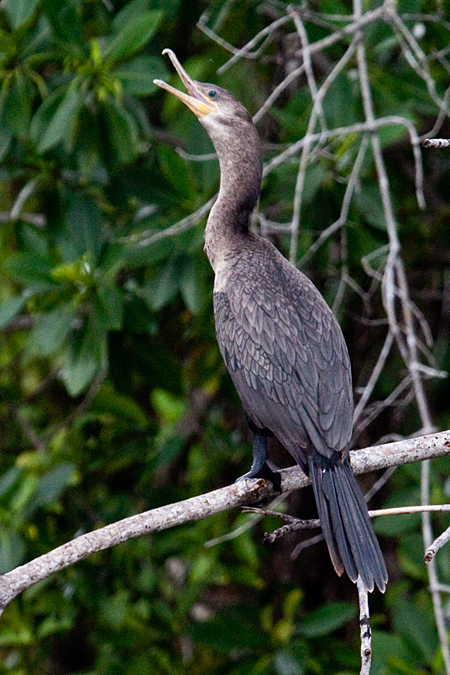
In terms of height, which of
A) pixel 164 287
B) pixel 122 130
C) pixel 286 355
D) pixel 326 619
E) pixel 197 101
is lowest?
pixel 326 619

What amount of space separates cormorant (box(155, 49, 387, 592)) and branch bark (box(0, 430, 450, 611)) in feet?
0.37

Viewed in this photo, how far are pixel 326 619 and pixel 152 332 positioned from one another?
4.91ft

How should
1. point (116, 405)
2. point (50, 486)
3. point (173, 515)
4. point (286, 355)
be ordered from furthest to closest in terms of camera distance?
point (116, 405) < point (50, 486) < point (286, 355) < point (173, 515)

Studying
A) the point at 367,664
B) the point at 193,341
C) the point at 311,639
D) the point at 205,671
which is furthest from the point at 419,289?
the point at 367,664

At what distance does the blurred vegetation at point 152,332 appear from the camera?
3.57m

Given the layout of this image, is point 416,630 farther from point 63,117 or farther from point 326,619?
point 63,117

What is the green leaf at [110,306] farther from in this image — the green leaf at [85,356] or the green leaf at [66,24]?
the green leaf at [66,24]

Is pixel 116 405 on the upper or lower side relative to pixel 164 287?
lower

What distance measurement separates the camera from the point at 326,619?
3.88m

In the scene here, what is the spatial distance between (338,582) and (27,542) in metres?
1.66

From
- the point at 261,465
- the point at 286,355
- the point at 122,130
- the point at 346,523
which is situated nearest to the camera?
the point at 346,523

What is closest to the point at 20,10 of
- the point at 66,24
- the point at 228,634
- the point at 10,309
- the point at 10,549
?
the point at 66,24

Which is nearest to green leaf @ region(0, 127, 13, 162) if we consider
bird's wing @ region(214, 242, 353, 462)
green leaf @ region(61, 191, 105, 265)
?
green leaf @ region(61, 191, 105, 265)

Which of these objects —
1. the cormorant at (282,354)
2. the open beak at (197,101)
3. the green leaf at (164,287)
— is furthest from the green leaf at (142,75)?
the green leaf at (164,287)
